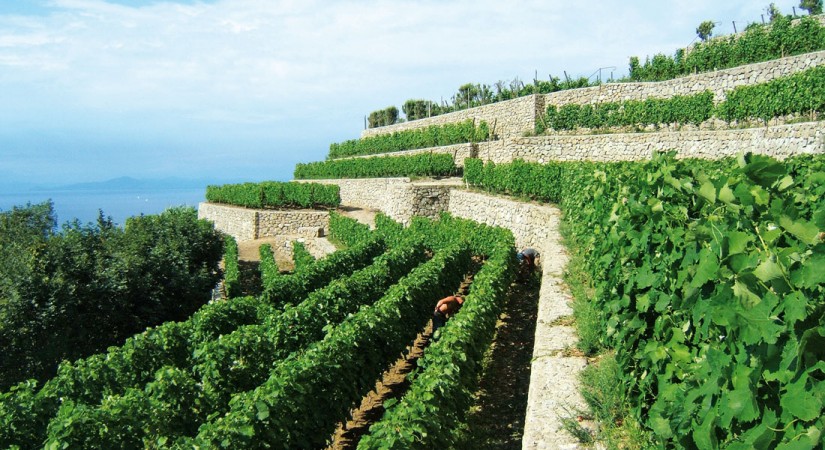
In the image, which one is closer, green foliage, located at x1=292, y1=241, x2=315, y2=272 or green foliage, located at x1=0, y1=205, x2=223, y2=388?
green foliage, located at x1=0, y1=205, x2=223, y2=388

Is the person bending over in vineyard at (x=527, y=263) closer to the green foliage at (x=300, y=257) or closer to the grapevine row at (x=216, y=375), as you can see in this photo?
the grapevine row at (x=216, y=375)

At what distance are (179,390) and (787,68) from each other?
20.3 meters

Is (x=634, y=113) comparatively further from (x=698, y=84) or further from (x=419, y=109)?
(x=419, y=109)

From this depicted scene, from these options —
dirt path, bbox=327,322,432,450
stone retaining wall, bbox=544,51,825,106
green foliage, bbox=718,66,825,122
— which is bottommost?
dirt path, bbox=327,322,432,450

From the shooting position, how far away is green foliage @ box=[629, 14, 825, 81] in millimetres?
19812

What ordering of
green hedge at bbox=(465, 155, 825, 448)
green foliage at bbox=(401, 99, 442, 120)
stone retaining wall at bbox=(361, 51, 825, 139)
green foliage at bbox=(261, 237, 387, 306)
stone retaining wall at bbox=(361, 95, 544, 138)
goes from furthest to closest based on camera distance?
green foliage at bbox=(401, 99, 442, 120) < stone retaining wall at bbox=(361, 95, 544, 138) < stone retaining wall at bbox=(361, 51, 825, 139) < green foliage at bbox=(261, 237, 387, 306) < green hedge at bbox=(465, 155, 825, 448)

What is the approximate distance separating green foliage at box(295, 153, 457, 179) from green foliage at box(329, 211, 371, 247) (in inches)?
226

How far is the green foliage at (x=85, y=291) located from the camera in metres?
14.7

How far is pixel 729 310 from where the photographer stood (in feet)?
7.02

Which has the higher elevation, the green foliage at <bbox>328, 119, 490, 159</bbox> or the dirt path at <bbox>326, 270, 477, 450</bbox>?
the green foliage at <bbox>328, 119, 490, 159</bbox>

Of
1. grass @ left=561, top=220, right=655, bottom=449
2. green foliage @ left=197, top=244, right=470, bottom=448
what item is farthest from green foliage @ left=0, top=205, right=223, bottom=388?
grass @ left=561, top=220, right=655, bottom=449

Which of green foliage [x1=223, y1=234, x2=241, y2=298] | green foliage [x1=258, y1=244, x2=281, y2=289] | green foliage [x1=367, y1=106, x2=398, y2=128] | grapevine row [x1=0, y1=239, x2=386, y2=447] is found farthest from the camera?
green foliage [x1=367, y1=106, x2=398, y2=128]

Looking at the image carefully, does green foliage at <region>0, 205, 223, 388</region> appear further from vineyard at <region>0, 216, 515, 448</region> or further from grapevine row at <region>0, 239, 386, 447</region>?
vineyard at <region>0, 216, 515, 448</region>

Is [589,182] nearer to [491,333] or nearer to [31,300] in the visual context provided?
[491,333]
